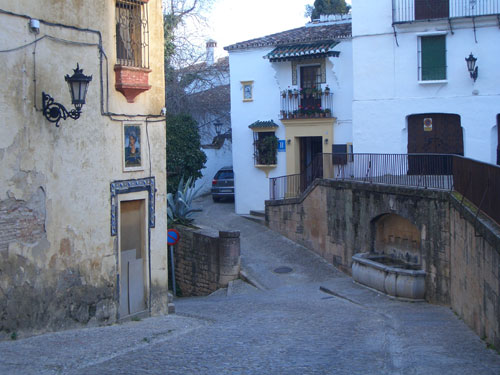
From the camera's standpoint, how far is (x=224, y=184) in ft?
86.8

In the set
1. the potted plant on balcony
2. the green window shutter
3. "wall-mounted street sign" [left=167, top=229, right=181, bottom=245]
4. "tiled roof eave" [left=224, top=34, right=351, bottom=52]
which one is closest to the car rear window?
the potted plant on balcony

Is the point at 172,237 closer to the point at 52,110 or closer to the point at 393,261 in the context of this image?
the point at 393,261

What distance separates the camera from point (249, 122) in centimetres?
2469

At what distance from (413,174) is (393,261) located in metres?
2.14

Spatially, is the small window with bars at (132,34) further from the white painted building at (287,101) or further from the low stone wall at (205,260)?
the white painted building at (287,101)

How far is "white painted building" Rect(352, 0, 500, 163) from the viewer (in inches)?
776

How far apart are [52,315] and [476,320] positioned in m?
6.68

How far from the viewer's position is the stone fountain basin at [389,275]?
13789 mm

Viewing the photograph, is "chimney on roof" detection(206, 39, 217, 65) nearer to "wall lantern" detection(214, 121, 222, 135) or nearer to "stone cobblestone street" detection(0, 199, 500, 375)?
"wall lantern" detection(214, 121, 222, 135)

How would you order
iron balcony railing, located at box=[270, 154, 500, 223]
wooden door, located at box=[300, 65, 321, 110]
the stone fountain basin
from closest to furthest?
1. iron balcony railing, located at box=[270, 154, 500, 223]
2. the stone fountain basin
3. wooden door, located at box=[300, 65, 321, 110]

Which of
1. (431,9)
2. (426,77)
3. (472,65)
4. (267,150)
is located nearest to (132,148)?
(426,77)

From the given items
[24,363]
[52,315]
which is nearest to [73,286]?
[52,315]

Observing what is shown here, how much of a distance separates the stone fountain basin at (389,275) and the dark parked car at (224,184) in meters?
11.0

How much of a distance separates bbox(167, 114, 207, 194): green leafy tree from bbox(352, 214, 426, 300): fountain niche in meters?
10.0
